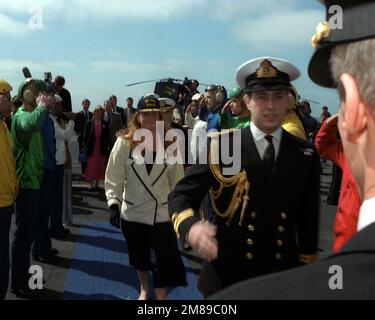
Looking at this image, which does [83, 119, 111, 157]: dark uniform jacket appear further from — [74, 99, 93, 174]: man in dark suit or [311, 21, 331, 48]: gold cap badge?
[311, 21, 331, 48]: gold cap badge

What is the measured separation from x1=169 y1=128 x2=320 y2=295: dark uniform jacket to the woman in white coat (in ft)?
4.76

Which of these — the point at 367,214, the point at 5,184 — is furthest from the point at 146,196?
the point at 367,214

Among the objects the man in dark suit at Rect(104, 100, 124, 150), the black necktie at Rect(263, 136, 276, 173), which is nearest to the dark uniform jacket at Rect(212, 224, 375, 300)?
the black necktie at Rect(263, 136, 276, 173)

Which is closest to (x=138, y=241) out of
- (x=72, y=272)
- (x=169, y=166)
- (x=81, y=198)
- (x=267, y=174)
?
(x=169, y=166)

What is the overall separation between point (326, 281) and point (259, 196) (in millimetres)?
1703

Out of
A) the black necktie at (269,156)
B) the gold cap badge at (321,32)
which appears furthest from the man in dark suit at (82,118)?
the gold cap badge at (321,32)

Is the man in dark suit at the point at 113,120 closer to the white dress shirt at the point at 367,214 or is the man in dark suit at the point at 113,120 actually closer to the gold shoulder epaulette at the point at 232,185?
the gold shoulder epaulette at the point at 232,185

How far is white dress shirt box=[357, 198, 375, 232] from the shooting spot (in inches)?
31.9

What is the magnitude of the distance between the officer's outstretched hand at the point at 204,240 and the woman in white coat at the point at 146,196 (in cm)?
176

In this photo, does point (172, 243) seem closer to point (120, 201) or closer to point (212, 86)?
point (120, 201)

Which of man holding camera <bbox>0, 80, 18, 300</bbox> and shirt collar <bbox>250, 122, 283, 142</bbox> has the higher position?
shirt collar <bbox>250, 122, 283, 142</bbox>

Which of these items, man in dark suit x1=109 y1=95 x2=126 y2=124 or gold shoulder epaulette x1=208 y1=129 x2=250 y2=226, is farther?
man in dark suit x1=109 y1=95 x2=126 y2=124

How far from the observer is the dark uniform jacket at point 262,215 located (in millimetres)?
2457

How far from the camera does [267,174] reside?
2494mm
